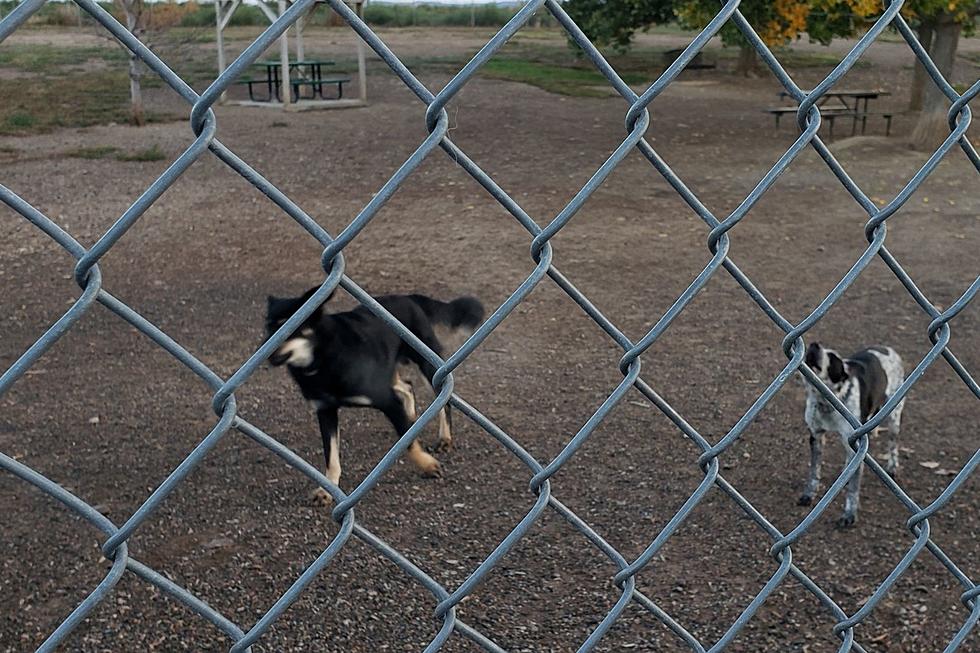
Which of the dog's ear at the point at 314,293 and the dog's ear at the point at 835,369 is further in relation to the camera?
the dog's ear at the point at 835,369

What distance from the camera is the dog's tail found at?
4.65m

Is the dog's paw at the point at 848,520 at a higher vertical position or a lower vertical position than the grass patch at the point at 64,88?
higher

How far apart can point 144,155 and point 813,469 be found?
922cm

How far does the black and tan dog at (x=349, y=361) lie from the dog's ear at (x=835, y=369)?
5.10 feet

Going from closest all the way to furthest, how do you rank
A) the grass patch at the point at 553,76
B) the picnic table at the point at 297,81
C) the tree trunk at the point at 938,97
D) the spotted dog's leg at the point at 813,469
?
the spotted dog's leg at the point at 813,469 → the tree trunk at the point at 938,97 → the picnic table at the point at 297,81 → the grass patch at the point at 553,76

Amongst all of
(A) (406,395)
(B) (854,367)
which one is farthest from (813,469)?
(A) (406,395)

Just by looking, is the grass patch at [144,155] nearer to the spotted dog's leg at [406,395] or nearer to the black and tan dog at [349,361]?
the spotted dog's leg at [406,395]

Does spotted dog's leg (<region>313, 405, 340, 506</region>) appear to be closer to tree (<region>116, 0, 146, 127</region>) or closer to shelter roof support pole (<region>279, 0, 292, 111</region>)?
tree (<region>116, 0, 146, 127</region>)

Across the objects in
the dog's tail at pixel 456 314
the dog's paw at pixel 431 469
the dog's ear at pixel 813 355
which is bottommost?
the dog's paw at pixel 431 469

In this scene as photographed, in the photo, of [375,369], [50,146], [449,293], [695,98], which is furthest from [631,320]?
[695,98]

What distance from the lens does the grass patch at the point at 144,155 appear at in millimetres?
11570

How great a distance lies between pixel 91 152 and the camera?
11.9 metres

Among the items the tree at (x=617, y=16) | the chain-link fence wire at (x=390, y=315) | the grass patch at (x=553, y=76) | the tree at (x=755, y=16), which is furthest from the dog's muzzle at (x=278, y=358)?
the grass patch at (x=553, y=76)

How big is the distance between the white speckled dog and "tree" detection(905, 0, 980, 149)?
6033mm
